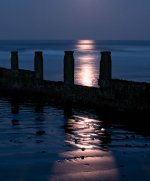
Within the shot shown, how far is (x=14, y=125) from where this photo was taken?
1377 cm

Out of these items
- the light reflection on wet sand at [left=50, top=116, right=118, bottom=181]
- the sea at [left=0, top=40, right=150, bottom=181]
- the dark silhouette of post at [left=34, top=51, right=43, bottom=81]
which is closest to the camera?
the light reflection on wet sand at [left=50, top=116, right=118, bottom=181]

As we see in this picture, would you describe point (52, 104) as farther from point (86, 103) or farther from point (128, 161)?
point (128, 161)

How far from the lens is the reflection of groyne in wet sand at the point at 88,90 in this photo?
16.4 m

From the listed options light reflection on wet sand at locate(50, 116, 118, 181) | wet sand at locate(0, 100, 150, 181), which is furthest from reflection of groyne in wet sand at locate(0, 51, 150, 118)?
light reflection on wet sand at locate(50, 116, 118, 181)

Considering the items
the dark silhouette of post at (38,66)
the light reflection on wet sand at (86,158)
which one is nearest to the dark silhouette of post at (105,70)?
the light reflection on wet sand at (86,158)

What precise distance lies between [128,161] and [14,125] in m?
5.15

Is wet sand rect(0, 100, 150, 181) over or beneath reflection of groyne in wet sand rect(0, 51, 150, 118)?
beneath

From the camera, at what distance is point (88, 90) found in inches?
736

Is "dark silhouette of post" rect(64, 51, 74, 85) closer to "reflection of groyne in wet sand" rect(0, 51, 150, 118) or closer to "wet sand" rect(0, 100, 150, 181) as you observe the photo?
"reflection of groyne in wet sand" rect(0, 51, 150, 118)

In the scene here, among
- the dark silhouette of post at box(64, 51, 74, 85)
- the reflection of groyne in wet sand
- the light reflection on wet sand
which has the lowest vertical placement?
the light reflection on wet sand

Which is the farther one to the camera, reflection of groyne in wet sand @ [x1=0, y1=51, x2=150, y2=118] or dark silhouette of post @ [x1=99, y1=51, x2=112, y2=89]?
dark silhouette of post @ [x1=99, y1=51, x2=112, y2=89]

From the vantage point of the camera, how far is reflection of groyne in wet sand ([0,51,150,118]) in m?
16.4

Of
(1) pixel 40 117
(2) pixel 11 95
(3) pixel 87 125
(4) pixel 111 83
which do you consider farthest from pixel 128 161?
(2) pixel 11 95

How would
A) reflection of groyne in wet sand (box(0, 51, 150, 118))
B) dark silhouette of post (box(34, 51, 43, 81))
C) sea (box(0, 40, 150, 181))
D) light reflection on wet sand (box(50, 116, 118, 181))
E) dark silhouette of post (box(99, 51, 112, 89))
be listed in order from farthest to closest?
dark silhouette of post (box(34, 51, 43, 81)) → dark silhouette of post (box(99, 51, 112, 89)) → reflection of groyne in wet sand (box(0, 51, 150, 118)) → sea (box(0, 40, 150, 181)) → light reflection on wet sand (box(50, 116, 118, 181))
